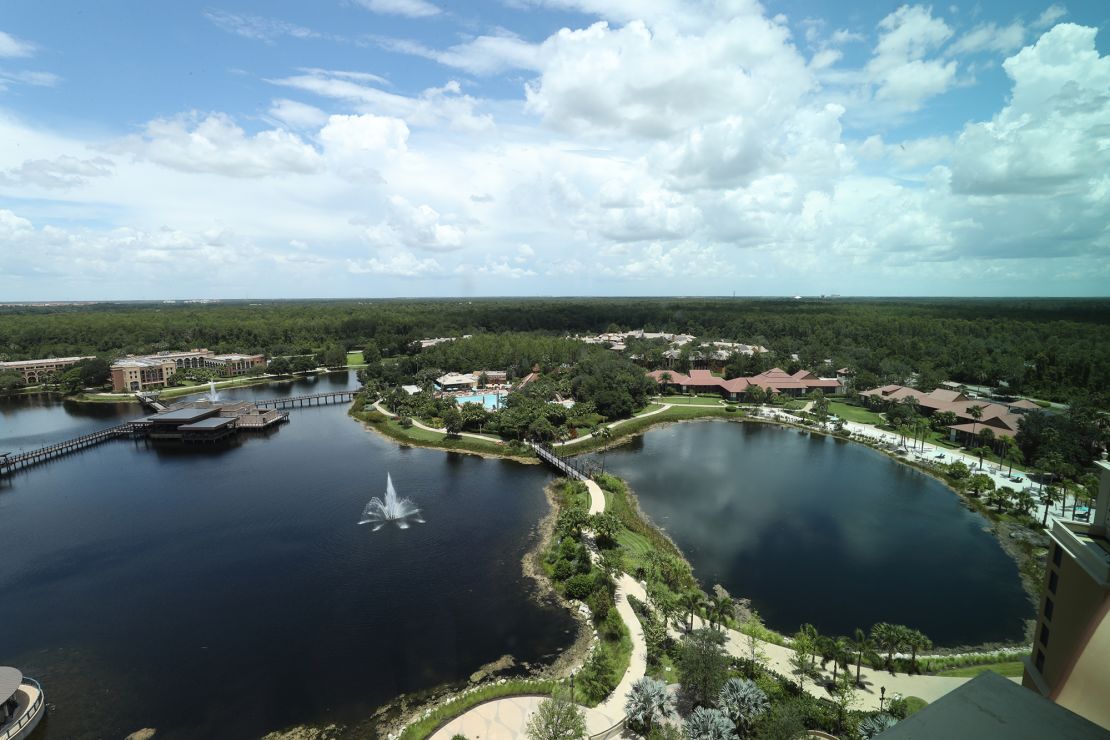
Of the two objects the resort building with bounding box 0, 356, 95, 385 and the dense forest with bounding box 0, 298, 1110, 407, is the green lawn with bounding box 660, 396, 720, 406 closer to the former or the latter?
the dense forest with bounding box 0, 298, 1110, 407

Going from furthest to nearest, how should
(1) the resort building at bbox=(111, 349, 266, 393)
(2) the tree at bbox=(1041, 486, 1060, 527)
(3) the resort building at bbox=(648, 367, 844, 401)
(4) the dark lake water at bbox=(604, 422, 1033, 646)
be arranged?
(1) the resort building at bbox=(111, 349, 266, 393)
(3) the resort building at bbox=(648, 367, 844, 401)
(2) the tree at bbox=(1041, 486, 1060, 527)
(4) the dark lake water at bbox=(604, 422, 1033, 646)

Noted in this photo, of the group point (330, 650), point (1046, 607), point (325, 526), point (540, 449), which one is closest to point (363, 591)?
point (330, 650)

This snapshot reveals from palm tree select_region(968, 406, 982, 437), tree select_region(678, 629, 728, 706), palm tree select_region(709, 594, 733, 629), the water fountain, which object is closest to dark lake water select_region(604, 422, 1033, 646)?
palm tree select_region(709, 594, 733, 629)

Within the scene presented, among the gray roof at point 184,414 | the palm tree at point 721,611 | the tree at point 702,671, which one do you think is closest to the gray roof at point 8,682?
the tree at point 702,671

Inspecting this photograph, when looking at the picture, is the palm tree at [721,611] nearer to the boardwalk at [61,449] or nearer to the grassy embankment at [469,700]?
the grassy embankment at [469,700]

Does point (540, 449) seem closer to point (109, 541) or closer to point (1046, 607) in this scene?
point (109, 541)

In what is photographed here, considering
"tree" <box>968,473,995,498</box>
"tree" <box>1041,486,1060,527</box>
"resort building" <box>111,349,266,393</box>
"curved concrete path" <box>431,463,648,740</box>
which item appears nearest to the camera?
"curved concrete path" <box>431,463,648,740</box>

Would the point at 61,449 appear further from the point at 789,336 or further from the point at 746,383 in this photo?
the point at 789,336

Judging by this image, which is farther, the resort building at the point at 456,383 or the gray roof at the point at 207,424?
the resort building at the point at 456,383
